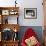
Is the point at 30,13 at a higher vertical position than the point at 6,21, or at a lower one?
higher

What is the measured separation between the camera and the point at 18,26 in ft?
19.6

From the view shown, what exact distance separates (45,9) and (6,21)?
1549mm

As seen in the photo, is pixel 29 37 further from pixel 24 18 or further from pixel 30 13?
pixel 30 13

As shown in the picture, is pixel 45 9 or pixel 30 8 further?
pixel 30 8

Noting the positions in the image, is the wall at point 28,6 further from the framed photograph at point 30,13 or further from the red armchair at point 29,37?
the red armchair at point 29,37

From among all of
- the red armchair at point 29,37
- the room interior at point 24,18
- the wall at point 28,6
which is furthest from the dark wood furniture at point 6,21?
the red armchair at point 29,37

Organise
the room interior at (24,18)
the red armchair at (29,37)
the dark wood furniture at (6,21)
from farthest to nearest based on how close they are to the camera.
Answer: the room interior at (24,18), the dark wood furniture at (6,21), the red armchair at (29,37)

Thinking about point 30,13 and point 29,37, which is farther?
point 30,13

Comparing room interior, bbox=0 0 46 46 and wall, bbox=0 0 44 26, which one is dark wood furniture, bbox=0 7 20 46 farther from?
wall, bbox=0 0 44 26

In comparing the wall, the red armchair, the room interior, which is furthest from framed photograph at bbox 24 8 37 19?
the red armchair

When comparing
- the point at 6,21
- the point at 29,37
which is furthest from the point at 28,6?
the point at 29,37

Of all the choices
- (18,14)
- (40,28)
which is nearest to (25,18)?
(18,14)

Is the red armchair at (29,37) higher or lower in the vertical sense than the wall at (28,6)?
lower

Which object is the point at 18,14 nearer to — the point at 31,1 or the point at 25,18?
the point at 25,18
